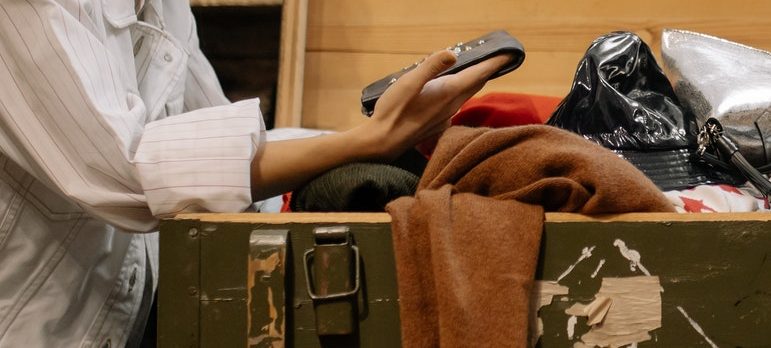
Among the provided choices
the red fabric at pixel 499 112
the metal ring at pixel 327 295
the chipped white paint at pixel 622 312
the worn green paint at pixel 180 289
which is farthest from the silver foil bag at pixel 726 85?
the worn green paint at pixel 180 289

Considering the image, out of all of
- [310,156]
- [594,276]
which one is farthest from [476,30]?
[594,276]

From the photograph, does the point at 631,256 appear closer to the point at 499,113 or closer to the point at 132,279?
the point at 499,113

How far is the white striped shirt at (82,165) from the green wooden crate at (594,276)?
87 millimetres

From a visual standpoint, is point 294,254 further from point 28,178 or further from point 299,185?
point 28,178

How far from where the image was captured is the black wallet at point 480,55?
2.20ft

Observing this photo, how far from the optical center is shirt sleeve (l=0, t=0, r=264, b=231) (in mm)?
583

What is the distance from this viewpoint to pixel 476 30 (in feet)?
3.90

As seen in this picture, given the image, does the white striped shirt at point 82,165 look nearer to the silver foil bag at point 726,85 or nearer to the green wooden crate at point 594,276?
the green wooden crate at point 594,276

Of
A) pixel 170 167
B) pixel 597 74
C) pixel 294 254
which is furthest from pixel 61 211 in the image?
pixel 597 74

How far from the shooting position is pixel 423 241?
53cm

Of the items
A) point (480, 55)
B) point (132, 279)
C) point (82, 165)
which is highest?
point (480, 55)

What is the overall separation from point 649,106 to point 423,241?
0.36 metres

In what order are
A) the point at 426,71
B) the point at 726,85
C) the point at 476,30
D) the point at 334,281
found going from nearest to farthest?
the point at 334,281 → the point at 426,71 → the point at 726,85 → the point at 476,30

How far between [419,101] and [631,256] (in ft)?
0.78
